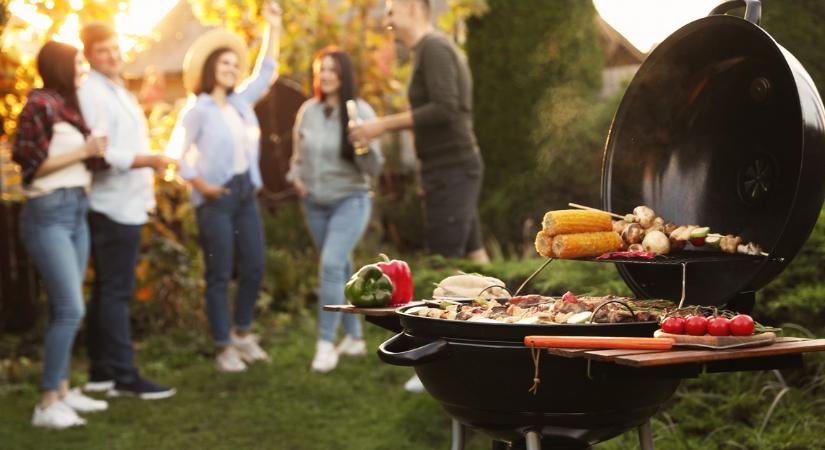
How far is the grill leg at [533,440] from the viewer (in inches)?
109

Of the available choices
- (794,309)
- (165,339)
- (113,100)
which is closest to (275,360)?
(165,339)

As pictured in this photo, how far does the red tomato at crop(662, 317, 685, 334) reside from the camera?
2512 millimetres

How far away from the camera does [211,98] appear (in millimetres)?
A: 6633

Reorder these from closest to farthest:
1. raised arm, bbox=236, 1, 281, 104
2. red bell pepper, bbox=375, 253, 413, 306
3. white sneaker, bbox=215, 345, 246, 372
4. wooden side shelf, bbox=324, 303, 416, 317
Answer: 1. wooden side shelf, bbox=324, 303, 416, 317
2. red bell pepper, bbox=375, 253, 413, 306
3. white sneaker, bbox=215, 345, 246, 372
4. raised arm, bbox=236, 1, 281, 104

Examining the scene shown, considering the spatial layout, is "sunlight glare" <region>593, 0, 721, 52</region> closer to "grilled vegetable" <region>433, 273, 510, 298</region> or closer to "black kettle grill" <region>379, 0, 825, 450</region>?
"black kettle grill" <region>379, 0, 825, 450</region>

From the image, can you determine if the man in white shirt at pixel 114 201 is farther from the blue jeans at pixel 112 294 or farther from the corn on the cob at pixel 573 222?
the corn on the cob at pixel 573 222

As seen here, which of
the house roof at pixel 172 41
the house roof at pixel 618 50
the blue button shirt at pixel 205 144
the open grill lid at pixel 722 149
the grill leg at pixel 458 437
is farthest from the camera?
the house roof at pixel 172 41

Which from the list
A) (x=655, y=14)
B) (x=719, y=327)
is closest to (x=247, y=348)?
(x=655, y=14)

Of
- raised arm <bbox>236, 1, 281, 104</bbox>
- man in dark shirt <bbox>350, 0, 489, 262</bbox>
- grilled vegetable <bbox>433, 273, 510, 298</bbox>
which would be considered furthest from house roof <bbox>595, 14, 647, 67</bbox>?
grilled vegetable <bbox>433, 273, 510, 298</bbox>

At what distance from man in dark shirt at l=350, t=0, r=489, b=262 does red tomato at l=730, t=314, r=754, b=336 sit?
11.2 ft

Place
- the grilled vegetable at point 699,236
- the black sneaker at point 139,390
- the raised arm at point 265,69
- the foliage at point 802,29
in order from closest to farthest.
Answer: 1. the grilled vegetable at point 699,236
2. the foliage at point 802,29
3. the black sneaker at point 139,390
4. the raised arm at point 265,69

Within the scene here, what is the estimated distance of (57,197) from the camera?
5.39 m

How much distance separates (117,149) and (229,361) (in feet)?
5.66

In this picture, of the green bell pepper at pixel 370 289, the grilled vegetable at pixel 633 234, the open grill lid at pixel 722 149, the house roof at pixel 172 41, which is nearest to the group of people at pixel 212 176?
the green bell pepper at pixel 370 289
